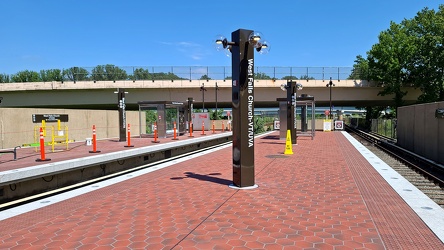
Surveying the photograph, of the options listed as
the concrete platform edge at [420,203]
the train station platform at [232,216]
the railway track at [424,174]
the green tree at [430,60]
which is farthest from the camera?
the green tree at [430,60]

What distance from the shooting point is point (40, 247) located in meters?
4.51

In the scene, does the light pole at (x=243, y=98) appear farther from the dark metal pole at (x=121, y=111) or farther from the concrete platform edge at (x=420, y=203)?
the dark metal pole at (x=121, y=111)

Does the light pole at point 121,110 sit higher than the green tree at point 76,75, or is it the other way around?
the green tree at point 76,75

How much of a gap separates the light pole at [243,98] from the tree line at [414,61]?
37.7 meters

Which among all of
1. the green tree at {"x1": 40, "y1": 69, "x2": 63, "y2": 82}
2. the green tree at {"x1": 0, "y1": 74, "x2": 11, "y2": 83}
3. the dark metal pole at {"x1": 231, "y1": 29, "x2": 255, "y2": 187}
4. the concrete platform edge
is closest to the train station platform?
the concrete platform edge

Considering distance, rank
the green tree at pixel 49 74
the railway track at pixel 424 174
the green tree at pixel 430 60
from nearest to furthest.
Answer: the railway track at pixel 424 174 → the green tree at pixel 430 60 → the green tree at pixel 49 74

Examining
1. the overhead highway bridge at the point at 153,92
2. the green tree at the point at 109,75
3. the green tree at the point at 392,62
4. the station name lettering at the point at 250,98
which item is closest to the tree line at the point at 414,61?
the green tree at the point at 392,62

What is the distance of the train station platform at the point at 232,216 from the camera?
15.2 feet

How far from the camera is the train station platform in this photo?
15.2 ft

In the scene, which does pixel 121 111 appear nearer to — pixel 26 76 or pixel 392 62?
pixel 392 62

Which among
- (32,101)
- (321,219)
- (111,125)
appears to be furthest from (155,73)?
(321,219)

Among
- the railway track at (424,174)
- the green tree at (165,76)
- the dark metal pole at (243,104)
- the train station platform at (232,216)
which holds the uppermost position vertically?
the green tree at (165,76)

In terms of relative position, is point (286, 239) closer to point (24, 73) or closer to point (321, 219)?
point (321, 219)

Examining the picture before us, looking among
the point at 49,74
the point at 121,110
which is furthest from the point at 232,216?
the point at 49,74
